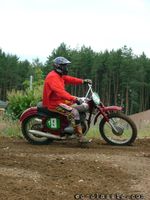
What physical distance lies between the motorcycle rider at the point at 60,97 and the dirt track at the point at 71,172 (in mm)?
625

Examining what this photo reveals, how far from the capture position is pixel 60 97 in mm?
9484

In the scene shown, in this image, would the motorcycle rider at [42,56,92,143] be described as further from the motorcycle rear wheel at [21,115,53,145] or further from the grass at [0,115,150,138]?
the grass at [0,115,150,138]

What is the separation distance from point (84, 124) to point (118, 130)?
636mm

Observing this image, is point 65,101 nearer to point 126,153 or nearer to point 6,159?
point 126,153

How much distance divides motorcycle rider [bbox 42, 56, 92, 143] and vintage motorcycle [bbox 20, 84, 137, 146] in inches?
5.3

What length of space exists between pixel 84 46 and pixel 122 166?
107 meters

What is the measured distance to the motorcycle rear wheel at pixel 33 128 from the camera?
9.81 meters

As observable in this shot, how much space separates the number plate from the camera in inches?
384

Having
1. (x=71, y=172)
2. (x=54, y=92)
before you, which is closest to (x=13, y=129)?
(x=54, y=92)

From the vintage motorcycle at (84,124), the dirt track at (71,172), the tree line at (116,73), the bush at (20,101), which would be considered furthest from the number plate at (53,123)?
the tree line at (116,73)

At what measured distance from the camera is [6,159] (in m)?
7.37

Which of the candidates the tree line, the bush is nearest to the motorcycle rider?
the bush

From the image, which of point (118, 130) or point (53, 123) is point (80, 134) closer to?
point (53, 123)

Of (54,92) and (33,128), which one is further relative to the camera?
(33,128)
